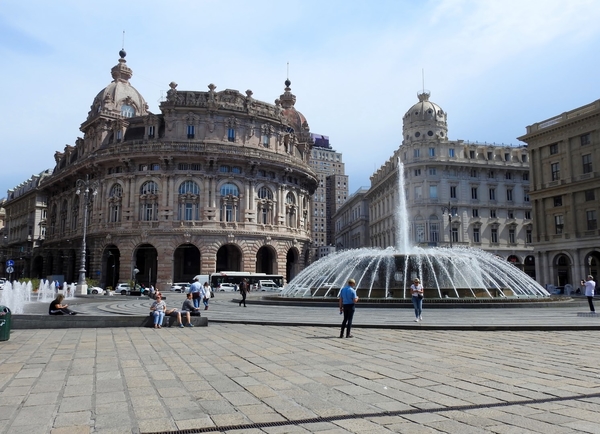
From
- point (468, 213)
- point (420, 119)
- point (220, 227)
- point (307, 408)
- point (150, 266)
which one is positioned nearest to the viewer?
point (307, 408)

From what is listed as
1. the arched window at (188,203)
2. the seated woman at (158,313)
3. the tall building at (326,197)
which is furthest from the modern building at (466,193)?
the tall building at (326,197)

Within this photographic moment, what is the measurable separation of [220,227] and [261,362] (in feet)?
145

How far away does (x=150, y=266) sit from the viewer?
184 ft

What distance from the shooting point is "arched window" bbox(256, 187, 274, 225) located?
54.8m

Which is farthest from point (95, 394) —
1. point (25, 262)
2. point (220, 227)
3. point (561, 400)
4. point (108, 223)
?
point (25, 262)

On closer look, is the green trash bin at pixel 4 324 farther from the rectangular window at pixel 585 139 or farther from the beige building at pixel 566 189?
the rectangular window at pixel 585 139

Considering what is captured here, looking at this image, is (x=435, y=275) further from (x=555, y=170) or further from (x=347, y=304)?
(x=555, y=170)

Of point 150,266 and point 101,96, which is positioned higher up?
point 101,96

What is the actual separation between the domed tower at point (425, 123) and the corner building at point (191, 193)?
16477 mm

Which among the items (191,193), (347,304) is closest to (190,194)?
(191,193)

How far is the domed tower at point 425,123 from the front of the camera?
2552 inches

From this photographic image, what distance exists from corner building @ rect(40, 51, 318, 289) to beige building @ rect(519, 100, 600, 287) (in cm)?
2549

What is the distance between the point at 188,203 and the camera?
172 feet

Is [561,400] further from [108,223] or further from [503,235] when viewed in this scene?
[503,235]
